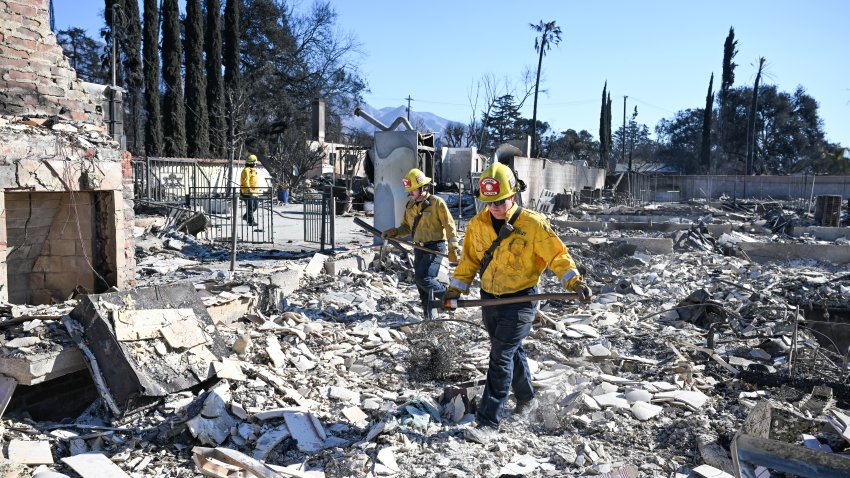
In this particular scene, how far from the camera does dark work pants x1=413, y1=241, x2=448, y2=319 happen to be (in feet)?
24.8

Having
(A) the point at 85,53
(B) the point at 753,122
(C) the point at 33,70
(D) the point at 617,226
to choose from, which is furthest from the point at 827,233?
(A) the point at 85,53

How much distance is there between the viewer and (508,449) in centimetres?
435

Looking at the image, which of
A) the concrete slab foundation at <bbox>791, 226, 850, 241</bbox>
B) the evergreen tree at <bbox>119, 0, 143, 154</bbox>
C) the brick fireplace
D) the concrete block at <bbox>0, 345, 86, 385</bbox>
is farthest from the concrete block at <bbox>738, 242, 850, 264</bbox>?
the evergreen tree at <bbox>119, 0, 143, 154</bbox>

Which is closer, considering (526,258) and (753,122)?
(526,258)

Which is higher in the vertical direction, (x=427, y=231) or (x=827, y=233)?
(x=427, y=231)

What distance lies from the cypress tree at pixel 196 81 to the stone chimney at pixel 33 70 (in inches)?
893

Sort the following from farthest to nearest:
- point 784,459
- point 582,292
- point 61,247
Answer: point 61,247, point 582,292, point 784,459

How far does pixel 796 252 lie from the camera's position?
41.3 ft

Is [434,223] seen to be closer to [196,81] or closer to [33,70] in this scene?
[33,70]

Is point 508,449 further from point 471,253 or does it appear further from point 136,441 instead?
point 136,441

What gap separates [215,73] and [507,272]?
27708mm

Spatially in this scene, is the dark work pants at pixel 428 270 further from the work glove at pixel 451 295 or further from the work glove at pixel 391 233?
the work glove at pixel 451 295

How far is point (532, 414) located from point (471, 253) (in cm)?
128

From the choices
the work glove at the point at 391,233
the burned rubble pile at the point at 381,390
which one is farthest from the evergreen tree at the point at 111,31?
the burned rubble pile at the point at 381,390
